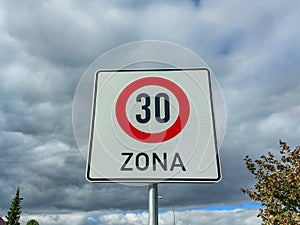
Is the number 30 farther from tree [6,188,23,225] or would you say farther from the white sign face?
tree [6,188,23,225]

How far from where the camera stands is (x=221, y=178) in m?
1.95

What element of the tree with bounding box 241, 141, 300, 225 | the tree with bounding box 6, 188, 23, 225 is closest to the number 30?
the tree with bounding box 241, 141, 300, 225

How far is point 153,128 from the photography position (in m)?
2.07

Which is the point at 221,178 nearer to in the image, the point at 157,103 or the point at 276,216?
the point at 157,103

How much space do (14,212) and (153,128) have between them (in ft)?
222

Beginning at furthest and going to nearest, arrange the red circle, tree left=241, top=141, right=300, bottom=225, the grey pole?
tree left=241, top=141, right=300, bottom=225, the red circle, the grey pole

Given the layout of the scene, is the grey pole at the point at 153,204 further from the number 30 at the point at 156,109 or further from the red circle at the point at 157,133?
the number 30 at the point at 156,109

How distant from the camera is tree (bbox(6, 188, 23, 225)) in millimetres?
60344

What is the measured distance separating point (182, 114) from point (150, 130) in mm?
241

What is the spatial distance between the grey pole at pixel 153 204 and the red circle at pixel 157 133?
0.30m

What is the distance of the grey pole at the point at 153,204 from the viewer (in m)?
1.96

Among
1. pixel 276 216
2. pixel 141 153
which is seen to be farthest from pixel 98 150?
pixel 276 216

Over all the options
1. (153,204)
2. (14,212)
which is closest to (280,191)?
(153,204)

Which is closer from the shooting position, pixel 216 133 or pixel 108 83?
pixel 216 133
